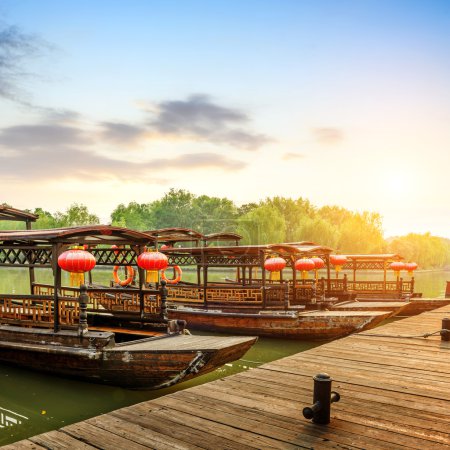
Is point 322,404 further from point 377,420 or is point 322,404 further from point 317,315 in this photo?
point 317,315

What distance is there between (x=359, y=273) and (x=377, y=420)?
48.2 meters

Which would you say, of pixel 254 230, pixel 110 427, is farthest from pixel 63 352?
pixel 254 230

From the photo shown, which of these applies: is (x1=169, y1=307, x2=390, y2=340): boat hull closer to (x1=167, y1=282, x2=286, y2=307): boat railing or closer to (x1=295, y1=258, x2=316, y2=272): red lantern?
(x1=167, y1=282, x2=286, y2=307): boat railing

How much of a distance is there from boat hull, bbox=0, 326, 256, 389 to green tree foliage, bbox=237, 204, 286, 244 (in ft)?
129

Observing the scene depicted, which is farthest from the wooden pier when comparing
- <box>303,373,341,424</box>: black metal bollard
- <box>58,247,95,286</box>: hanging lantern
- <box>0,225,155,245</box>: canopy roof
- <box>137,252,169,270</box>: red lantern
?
<box>137,252,169,270</box>: red lantern

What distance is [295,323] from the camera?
1222 cm

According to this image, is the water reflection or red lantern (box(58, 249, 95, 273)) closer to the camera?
the water reflection

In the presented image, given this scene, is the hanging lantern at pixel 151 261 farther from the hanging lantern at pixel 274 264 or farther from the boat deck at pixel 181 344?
the hanging lantern at pixel 274 264

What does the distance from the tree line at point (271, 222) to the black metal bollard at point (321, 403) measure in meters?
43.3

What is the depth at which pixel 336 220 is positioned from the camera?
72.1 meters

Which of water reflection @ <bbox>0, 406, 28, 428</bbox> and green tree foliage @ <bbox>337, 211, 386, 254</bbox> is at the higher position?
green tree foliage @ <bbox>337, 211, 386, 254</bbox>

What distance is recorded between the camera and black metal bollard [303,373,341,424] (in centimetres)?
389

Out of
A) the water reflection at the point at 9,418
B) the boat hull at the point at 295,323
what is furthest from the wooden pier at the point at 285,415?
the boat hull at the point at 295,323

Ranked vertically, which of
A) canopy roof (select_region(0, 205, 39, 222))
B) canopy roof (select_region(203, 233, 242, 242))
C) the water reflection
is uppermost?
canopy roof (select_region(0, 205, 39, 222))
